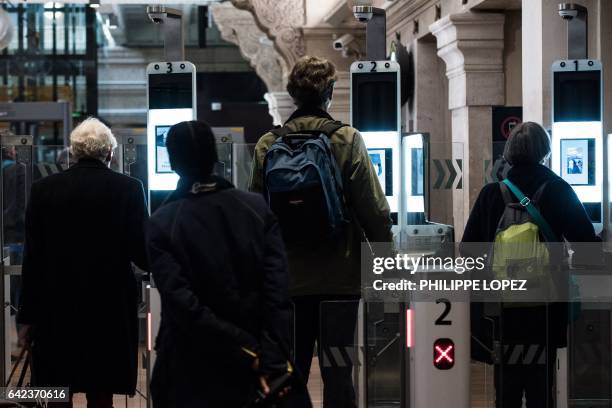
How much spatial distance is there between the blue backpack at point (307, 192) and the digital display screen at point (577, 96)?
250 centimetres

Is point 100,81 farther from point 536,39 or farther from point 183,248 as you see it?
point 183,248

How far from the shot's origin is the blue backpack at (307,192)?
176 inches

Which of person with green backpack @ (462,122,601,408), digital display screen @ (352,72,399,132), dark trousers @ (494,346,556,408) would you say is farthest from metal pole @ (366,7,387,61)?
dark trousers @ (494,346,556,408)

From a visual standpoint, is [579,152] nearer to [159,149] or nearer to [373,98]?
[373,98]

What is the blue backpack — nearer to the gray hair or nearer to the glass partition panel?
the glass partition panel

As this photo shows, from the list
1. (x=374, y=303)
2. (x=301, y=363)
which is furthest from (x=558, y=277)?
(x=301, y=363)

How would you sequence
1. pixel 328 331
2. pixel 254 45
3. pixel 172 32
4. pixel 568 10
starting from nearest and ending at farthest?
pixel 328 331 < pixel 568 10 < pixel 172 32 < pixel 254 45

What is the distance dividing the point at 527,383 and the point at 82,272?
1.88m

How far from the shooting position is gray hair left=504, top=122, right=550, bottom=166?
5.12m

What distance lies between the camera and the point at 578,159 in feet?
21.8

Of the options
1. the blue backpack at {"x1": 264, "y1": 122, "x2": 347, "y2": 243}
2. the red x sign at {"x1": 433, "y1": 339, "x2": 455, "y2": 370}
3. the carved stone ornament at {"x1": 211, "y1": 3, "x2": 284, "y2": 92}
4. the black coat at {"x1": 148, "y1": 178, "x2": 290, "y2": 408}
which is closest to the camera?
the black coat at {"x1": 148, "y1": 178, "x2": 290, "y2": 408}

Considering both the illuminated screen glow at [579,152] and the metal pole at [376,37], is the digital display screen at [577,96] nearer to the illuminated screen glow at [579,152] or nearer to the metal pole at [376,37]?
the illuminated screen glow at [579,152]

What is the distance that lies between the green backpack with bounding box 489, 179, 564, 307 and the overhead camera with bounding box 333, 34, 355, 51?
9.83 metres

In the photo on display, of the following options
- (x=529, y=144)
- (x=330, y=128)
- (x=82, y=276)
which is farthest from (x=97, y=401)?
(x=529, y=144)
